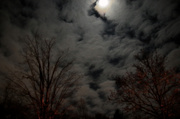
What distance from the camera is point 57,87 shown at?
24.4 feet

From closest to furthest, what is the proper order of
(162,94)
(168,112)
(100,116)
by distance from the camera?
(168,112), (162,94), (100,116)

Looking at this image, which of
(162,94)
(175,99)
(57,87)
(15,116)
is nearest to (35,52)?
(57,87)

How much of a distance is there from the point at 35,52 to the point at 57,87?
3178 mm

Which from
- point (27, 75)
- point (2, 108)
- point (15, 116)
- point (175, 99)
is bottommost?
point (175, 99)

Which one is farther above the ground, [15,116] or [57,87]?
[15,116]

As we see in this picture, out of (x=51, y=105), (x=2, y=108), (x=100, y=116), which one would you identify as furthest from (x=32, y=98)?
(x=100, y=116)

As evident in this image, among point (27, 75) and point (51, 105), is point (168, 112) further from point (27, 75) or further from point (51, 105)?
point (27, 75)

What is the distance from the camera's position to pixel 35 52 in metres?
7.50

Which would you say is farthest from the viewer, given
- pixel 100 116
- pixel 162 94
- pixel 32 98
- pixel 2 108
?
pixel 100 116

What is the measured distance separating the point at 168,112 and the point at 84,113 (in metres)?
32.4

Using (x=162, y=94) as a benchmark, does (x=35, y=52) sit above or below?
above

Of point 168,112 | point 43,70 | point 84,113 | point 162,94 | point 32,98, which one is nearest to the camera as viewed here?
point 32,98

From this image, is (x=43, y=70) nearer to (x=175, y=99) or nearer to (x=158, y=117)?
(x=158, y=117)

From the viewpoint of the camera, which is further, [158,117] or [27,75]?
[158,117]
